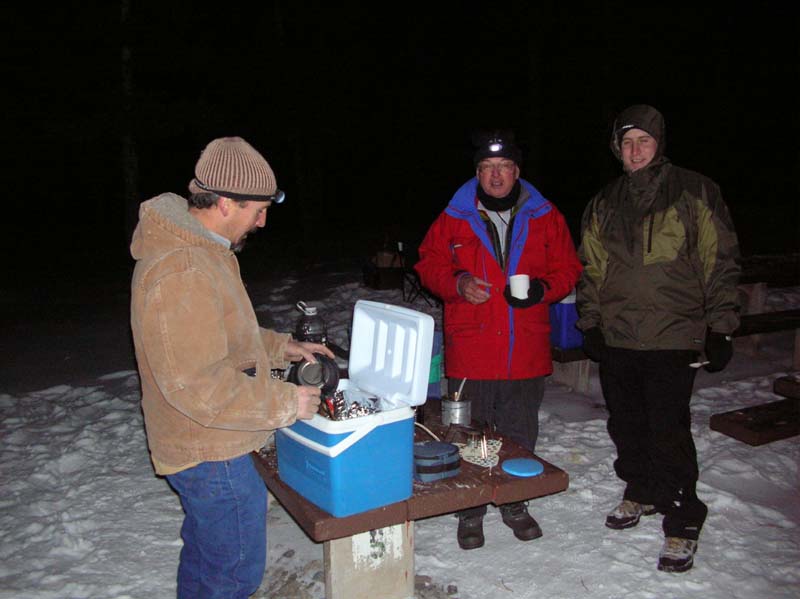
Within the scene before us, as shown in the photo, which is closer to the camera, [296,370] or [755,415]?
[296,370]

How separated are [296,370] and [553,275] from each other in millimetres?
1710

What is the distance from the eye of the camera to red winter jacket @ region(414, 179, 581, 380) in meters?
3.59

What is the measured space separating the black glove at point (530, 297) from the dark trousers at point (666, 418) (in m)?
0.51

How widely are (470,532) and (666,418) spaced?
1219 mm

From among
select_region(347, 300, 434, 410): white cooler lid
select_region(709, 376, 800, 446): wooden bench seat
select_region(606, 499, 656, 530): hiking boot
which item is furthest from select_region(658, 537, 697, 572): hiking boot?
select_region(347, 300, 434, 410): white cooler lid

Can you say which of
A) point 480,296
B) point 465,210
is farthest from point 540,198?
point 480,296

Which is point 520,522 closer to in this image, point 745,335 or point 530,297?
point 530,297

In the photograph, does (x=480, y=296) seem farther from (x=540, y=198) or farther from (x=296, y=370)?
(x=296, y=370)

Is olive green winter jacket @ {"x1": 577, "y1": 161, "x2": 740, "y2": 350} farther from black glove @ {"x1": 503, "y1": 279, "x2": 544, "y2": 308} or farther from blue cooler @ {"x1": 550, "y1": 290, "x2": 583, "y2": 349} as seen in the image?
blue cooler @ {"x1": 550, "y1": 290, "x2": 583, "y2": 349}

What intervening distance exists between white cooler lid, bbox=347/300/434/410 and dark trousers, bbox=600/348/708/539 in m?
1.44

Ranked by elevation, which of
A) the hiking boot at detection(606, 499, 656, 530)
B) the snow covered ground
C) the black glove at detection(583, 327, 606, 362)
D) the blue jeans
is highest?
the black glove at detection(583, 327, 606, 362)

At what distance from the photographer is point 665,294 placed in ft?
10.9

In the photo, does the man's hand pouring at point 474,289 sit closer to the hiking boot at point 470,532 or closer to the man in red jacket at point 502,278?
the man in red jacket at point 502,278

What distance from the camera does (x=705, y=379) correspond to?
20.5 ft
